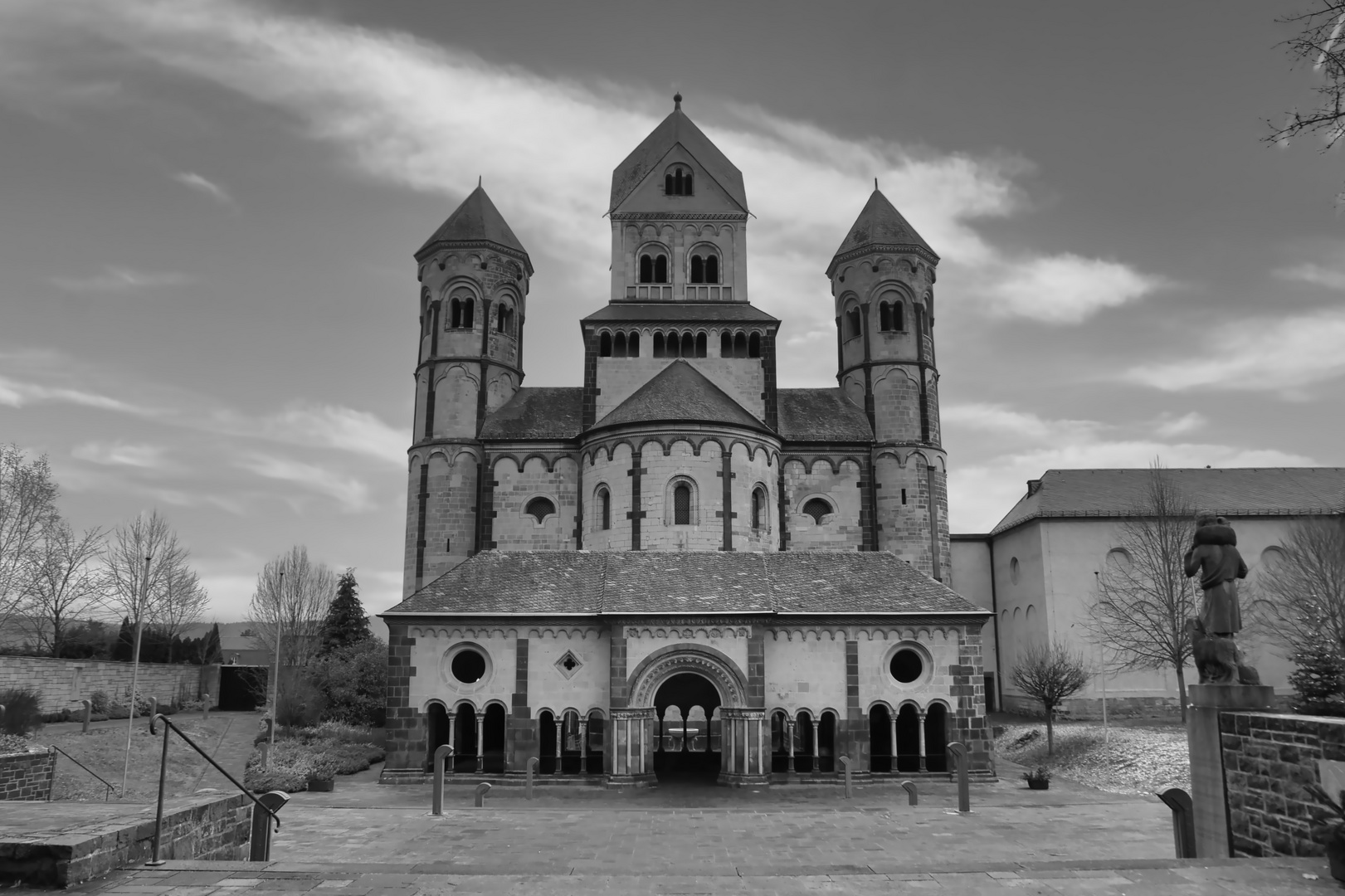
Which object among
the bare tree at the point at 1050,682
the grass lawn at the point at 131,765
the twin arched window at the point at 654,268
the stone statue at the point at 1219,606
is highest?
the twin arched window at the point at 654,268

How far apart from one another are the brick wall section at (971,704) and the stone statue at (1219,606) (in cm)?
1262

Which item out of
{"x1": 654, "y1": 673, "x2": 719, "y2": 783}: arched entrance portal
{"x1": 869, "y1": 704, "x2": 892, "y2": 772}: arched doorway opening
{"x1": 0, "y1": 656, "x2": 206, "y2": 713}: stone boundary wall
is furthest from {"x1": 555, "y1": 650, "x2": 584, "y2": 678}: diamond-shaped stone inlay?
{"x1": 0, "y1": 656, "x2": 206, "y2": 713}: stone boundary wall

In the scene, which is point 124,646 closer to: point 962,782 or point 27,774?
point 27,774

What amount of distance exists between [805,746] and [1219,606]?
1642cm

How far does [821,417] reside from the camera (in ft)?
142

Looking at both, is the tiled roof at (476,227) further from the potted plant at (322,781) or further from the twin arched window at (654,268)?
the potted plant at (322,781)

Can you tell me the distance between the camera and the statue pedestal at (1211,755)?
14688 millimetres

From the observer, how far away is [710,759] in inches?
1282

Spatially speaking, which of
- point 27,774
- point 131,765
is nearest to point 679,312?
point 131,765

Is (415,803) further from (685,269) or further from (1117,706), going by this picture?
(1117,706)

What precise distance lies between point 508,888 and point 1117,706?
38413 millimetres

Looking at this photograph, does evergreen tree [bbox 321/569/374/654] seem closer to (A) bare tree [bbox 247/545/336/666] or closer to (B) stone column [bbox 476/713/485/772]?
(A) bare tree [bbox 247/545/336/666]

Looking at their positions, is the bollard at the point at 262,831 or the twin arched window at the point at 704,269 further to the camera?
the twin arched window at the point at 704,269

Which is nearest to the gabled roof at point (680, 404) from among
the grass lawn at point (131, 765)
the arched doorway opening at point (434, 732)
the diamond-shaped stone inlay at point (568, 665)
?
the diamond-shaped stone inlay at point (568, 665)
